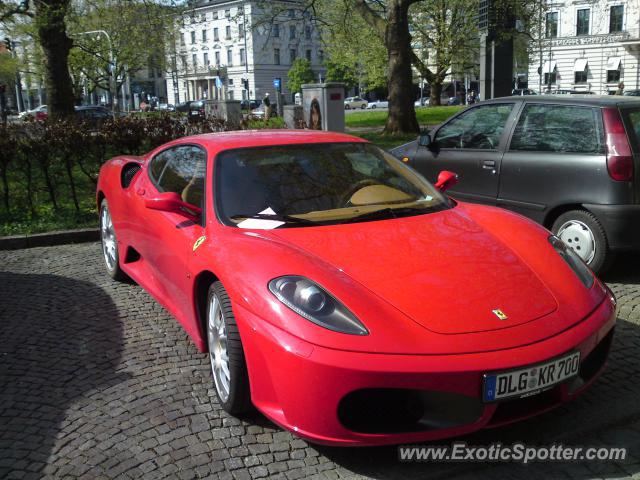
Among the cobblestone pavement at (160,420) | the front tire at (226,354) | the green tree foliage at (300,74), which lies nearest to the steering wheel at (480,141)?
the cobblestone pavement at (160,420)

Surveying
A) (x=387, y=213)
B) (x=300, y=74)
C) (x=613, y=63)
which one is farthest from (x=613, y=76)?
(x=387, y=213)

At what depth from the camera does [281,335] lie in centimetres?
270

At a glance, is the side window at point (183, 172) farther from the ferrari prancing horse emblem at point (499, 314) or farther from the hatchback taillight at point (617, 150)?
the hatchback taillight at point (617, 150)

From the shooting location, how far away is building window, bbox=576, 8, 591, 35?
58.8 meters

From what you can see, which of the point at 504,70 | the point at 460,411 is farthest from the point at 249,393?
the point at 504,70

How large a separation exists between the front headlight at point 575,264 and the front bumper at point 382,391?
0.61m

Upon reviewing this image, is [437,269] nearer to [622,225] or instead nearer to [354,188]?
[354,188]

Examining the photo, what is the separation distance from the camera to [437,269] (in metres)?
3.08

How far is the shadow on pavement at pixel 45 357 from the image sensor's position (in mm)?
3137

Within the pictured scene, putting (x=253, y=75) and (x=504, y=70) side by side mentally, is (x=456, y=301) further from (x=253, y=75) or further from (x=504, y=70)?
(x=253, y=75)

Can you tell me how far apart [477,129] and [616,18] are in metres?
59.4

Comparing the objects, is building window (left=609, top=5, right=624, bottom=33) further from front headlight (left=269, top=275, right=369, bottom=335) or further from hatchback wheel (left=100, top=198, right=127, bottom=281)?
front headlight (left=269, top=275, right=369, bottom=335)

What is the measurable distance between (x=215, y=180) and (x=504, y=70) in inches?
409

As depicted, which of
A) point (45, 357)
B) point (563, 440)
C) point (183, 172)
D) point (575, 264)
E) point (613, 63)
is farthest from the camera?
point (613, 63)
